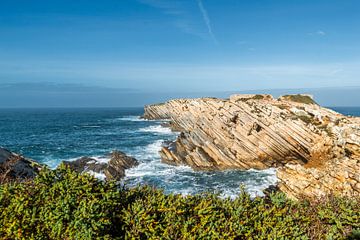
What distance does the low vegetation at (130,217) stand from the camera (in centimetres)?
775

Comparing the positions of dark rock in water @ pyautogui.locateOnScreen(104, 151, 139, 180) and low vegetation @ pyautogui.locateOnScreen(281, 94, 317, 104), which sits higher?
low vegetation @ pyautogui.locateOnScreen(281, 94, 317, 104)

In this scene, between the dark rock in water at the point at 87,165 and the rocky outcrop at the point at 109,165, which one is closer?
the rocky outcrop at the point at 109,165

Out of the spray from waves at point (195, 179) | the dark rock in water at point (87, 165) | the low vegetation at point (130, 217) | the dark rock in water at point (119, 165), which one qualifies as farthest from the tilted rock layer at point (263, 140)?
the low vegetation at point (130, 217)

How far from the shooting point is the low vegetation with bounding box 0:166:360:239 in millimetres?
7746

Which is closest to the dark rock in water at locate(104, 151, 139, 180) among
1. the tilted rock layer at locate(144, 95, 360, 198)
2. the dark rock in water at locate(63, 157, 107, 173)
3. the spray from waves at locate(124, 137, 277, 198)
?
the spray from waves at locate(124, 137, 277, 198)

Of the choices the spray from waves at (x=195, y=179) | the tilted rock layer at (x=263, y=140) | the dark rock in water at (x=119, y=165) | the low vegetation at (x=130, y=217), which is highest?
the low vegetation at (x=130, y=217)

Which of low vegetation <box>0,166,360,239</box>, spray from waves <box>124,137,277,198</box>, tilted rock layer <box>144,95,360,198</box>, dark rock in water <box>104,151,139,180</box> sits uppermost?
low vegetation <box>0,166,360,239</box>

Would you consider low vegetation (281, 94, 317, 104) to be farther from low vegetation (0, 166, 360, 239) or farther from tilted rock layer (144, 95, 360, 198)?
low vegetation (0, 166, 360, 239)

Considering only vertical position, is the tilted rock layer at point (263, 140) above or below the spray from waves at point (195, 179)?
above

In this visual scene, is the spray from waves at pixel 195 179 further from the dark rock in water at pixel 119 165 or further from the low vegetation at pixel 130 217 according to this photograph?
the low vegetation at pixel 130 217

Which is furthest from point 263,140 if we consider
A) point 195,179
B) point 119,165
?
point 119,165

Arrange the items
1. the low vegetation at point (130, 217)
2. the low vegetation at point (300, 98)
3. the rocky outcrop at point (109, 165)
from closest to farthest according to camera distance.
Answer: the low vegetation at point (130, 217) → the rocky outcrop at point (109, 165) → the low vegetation at point (300, 98)

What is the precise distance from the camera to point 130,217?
27.0ft

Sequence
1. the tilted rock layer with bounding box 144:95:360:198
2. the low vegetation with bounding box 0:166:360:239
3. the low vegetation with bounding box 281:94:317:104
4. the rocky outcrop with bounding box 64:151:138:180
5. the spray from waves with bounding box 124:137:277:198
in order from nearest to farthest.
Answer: the low vegetation with bounding box 0:166:360:239, the spray from waves with bounding box 124:137:277:198, the tilted rock layer with bounding box 144:95:360:198, the rocky outcrop with bounding box 64:151:138:180, the low vegetation with bounding box 281:94:317:104
